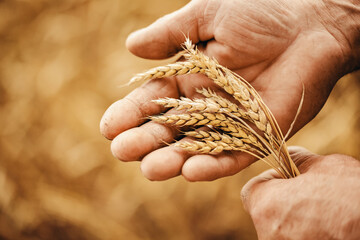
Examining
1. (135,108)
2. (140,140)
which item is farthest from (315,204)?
(135,108)

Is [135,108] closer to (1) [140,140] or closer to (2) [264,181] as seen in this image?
(1) [140,140]

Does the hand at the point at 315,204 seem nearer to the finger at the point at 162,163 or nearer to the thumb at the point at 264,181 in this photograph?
the thumb at the point at 264,181

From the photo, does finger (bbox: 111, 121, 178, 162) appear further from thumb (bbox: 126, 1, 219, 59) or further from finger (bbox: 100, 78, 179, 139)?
thumb (bbox: 126, 1, 219, 59)

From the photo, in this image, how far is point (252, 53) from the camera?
1134 millimetres

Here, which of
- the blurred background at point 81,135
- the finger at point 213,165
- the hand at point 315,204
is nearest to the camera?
the hand at point 315,204

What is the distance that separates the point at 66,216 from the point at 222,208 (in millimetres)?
1233

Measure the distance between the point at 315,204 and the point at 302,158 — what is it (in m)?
0.33

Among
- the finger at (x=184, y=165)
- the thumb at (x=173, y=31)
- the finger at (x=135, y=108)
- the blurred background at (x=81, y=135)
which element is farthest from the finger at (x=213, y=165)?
the blurred background at (x=81, y=135)

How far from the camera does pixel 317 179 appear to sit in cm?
84

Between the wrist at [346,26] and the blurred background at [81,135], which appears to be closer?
the wrist at [346,26]

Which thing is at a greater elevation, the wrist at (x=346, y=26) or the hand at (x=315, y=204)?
the wrist at (x=346, y=26)

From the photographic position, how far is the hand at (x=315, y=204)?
756 mm

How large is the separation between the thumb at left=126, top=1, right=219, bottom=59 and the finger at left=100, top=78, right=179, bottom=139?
172 mm

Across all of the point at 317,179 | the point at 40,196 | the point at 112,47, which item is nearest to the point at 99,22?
the point at 112,47
